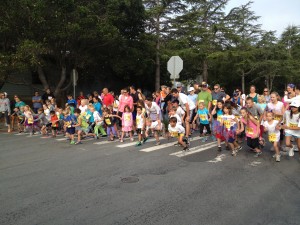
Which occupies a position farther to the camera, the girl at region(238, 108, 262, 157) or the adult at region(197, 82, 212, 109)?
the adult at region(197, 82, 212, 109)

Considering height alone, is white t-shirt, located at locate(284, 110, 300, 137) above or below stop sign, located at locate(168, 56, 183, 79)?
below

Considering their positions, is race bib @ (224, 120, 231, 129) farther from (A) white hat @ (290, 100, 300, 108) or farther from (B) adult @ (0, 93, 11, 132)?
(B) adult @ (0, 93, 11, 132)

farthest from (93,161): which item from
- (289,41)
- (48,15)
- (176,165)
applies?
(289,41)

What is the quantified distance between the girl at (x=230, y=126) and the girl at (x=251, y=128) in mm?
204

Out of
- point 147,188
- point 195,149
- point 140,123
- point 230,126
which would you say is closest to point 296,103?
point 230,126

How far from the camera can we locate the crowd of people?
7.74m

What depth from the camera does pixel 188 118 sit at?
29.9ft

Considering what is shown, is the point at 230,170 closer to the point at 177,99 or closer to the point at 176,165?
the point at 176,165

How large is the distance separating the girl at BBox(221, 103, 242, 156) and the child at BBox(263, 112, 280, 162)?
0.79m

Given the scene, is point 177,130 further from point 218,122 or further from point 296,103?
point 296,103

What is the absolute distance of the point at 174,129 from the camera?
27.9 ft

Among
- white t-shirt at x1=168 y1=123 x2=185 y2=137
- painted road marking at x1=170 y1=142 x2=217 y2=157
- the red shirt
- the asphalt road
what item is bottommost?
the asphalt road

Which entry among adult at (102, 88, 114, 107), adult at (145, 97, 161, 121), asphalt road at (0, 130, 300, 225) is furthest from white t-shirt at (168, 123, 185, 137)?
adult at (102, 88, 114, 107)

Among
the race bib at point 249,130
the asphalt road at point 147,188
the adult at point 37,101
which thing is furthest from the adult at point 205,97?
the adult at point 37,101
